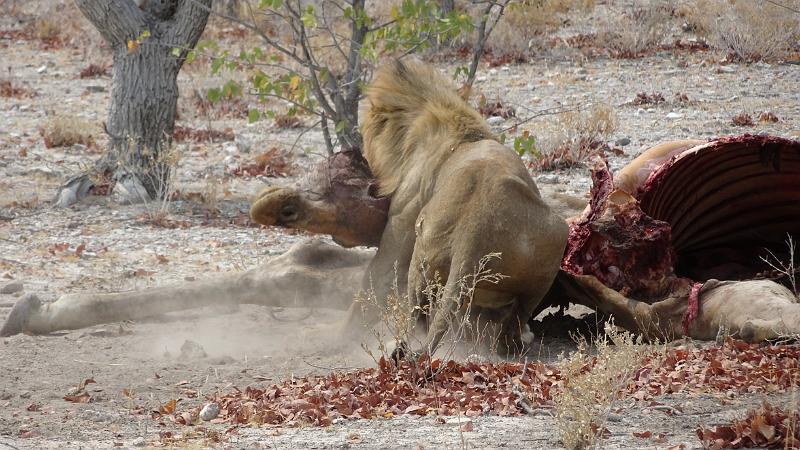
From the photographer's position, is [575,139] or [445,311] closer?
[445,311]

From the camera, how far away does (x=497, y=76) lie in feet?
62.4

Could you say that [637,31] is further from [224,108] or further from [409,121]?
[409,121]

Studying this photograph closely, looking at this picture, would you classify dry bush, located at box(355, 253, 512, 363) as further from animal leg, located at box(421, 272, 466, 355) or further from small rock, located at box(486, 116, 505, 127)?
small rock, located at box(486, 116, 505, 127)

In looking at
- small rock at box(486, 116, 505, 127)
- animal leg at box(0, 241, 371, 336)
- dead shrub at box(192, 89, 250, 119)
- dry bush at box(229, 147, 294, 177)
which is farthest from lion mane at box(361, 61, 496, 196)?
dead shrub at box(192, 89, 250, 119)

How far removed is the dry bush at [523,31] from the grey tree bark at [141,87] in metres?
9.13

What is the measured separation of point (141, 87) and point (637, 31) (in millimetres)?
11050

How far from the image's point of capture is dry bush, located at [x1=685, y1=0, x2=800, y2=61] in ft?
59.0

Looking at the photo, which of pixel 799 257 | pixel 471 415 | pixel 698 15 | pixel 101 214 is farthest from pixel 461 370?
pixel 698 15

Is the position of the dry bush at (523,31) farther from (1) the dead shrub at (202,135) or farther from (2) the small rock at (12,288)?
(2) the small rock at (12,288)

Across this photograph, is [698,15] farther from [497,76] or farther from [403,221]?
[403,221]

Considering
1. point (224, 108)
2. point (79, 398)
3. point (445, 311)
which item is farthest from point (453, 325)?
point (224, 108)

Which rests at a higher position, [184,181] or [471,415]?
[471,415]

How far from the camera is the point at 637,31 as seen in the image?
20.4 m

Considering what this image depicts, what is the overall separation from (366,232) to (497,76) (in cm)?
1260
